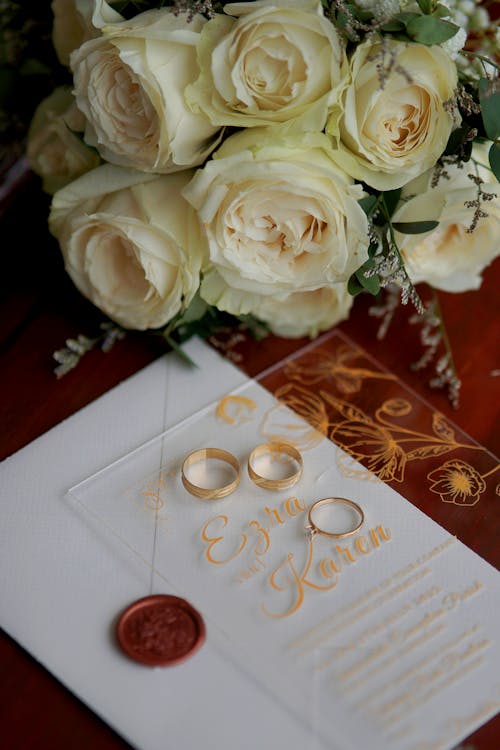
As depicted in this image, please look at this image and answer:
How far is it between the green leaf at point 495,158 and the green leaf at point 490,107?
12 millimetres

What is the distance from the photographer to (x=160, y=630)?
70cm

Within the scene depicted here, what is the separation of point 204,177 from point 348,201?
122 millimetres

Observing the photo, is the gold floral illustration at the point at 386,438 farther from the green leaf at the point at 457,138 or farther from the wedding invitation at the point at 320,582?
the green leaf at the point at 457,138

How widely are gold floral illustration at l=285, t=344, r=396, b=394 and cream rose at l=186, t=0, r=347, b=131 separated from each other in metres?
0.29

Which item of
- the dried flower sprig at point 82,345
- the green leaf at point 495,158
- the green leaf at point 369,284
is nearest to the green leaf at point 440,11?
the green leaf at point 495,158

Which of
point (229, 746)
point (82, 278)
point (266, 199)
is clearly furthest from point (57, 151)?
point (229, 746)

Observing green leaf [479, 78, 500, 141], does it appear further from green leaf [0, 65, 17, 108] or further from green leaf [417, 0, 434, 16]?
green leaf [0, 65, 17, 108]

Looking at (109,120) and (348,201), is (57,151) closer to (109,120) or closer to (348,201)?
(109,120)

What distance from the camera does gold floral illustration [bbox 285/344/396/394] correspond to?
3.00ft

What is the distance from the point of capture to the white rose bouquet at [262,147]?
2.32 ft

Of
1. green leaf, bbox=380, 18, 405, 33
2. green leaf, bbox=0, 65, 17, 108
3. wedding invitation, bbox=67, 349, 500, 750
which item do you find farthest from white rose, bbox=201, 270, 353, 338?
green leaf, bbox=0, 65, 17, 108

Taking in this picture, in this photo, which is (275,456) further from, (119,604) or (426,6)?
(426,6)

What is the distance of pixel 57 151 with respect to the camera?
2.90 feet

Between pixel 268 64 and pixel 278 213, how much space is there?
120 millimetres
